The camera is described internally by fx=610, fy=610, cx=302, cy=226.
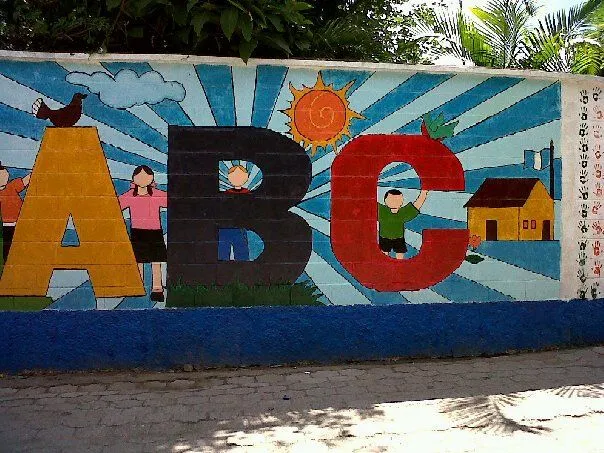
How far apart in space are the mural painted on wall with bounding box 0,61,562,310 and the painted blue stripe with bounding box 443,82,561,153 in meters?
0.01

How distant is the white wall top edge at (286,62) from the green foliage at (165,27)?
0.14 meters

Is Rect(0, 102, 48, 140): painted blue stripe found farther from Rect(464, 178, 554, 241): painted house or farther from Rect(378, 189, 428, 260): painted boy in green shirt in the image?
Rect(464, 178, 554, 241): painted house

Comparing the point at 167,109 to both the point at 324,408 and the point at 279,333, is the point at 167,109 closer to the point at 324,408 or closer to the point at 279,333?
the point at 279,333

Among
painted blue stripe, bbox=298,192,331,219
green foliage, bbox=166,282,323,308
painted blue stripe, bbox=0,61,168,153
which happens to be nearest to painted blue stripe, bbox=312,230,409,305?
painted blue stripe, bbox=298,192,331,219

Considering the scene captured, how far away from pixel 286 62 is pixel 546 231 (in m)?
2.80

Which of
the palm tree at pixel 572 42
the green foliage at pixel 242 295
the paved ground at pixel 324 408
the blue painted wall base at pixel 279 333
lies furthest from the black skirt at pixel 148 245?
the palm tree at pixel 572 42

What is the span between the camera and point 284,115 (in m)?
5.25

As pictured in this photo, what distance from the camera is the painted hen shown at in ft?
16.5

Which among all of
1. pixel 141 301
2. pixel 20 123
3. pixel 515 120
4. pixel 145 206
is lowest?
pixel 141 301

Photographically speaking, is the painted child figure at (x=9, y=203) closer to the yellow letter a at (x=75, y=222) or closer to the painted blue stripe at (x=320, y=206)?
the yellow letter a at (x=75, y=222)

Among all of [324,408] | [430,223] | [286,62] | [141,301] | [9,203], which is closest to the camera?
[324,408]

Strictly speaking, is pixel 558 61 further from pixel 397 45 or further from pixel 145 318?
pixel 145 318

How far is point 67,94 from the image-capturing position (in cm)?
506

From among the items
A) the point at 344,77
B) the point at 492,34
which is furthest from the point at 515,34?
the point at 344,77
